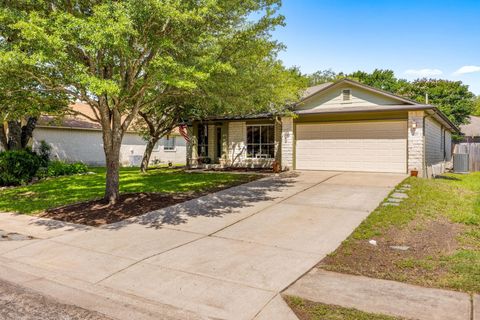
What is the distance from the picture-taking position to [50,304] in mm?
4078

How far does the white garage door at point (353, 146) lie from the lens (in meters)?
14.9

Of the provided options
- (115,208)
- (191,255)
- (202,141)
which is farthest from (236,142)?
(191,255)

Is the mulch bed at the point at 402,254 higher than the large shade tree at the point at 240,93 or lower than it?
lower

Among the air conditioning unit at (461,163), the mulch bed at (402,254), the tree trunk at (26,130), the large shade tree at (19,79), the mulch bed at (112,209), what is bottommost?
the mulch bed at (402,254)

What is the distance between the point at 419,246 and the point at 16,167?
1520 centimetres

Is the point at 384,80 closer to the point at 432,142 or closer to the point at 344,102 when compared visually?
the point at 432,142

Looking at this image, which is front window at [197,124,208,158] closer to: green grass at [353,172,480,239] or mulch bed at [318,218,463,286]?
green grass at [353,172,480,239]

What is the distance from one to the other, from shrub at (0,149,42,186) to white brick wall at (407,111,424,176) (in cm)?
1640

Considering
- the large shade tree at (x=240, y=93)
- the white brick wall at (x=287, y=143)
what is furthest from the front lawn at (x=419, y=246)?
the white brick wall at (x=287, y=143)

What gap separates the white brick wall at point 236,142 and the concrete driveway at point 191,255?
29.8 ft

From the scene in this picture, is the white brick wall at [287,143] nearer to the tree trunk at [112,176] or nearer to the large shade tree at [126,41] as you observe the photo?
the large shade tree at [126,41]

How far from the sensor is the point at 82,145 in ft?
80.7

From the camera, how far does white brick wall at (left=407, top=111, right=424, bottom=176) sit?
14156 millimetres

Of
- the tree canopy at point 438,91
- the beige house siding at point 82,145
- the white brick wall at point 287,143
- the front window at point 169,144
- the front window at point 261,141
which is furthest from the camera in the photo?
the tree canopy at point 438,91
